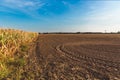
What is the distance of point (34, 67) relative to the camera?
8195 millimetres

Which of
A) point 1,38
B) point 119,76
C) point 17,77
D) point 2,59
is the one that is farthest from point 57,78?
point 1,38

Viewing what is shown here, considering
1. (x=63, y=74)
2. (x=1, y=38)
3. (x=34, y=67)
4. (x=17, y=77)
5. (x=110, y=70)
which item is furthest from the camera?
(x=1, y=38)

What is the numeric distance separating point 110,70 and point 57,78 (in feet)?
7.61

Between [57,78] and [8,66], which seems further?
[8,66]

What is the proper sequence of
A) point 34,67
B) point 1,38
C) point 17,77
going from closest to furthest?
point 17,77 < point 34,67 < point 1,38

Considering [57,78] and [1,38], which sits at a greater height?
[1,38]

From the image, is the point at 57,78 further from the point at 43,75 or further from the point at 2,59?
the point at 2,59

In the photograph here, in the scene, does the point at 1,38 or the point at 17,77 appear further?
the point at 1,38

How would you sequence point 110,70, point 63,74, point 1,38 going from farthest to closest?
point 1,38 < point 110,70 < point 63,74

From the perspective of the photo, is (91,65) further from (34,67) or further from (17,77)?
(17,77)

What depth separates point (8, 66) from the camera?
316 inches

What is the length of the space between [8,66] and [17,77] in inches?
62.2

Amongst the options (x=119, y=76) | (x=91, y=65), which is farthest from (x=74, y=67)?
(x=119, y=76)

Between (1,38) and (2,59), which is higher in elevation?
(1,38)
